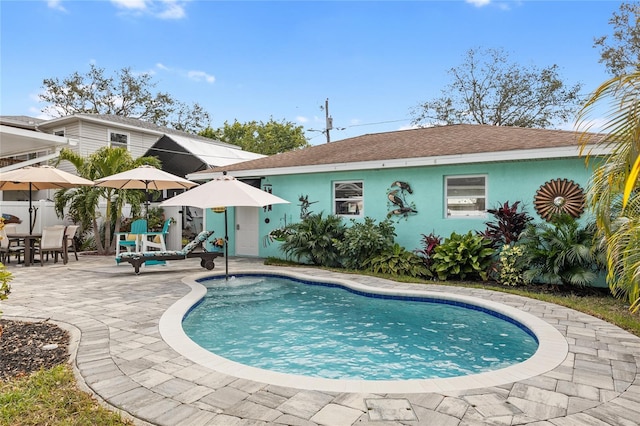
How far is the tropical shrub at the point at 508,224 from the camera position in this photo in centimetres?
858

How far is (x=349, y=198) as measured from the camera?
38.1ft

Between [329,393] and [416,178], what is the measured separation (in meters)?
7.83

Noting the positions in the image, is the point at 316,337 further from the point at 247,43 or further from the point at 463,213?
the point at 247,43

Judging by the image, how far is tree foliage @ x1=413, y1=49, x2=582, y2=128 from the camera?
26.5m

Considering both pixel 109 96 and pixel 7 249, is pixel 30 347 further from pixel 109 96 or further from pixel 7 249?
pixel 109 96

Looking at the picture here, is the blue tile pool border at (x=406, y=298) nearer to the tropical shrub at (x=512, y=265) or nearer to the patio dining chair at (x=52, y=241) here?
the tropical shrub at (x=512, y=265)

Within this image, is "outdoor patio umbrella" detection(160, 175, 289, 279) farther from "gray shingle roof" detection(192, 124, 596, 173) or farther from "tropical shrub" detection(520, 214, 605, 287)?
"tropical shrub" detection(520, 214, 605, 287)

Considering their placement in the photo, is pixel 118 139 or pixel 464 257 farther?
pixel 118 139

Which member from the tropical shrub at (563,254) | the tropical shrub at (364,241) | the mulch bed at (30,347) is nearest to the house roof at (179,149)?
the tropical shrub at (364,241)

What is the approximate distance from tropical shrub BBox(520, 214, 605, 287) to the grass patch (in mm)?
7810

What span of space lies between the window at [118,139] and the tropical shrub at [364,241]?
14.8 m

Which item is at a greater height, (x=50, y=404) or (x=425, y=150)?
(x=425, y=150)

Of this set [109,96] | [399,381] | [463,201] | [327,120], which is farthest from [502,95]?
[109,96]

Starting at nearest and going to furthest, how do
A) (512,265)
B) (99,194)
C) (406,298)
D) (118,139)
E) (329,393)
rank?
(329,393), (406,298), (512,265), (99,194), (118,139)
